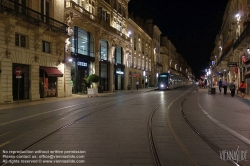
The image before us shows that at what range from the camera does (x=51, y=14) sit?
28516mm

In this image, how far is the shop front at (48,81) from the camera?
27.2 meters

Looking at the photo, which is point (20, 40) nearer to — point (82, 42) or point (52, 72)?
point (52, 72)

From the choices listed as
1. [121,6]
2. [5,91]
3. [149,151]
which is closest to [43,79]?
[5,91]

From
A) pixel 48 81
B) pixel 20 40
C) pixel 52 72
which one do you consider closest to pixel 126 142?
pixel 20 40

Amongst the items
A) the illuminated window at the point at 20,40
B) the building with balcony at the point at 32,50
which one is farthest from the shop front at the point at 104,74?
the illuminated window at the point at 20,40

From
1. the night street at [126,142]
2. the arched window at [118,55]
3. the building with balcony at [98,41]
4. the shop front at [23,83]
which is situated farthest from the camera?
the arched window at [118,55]

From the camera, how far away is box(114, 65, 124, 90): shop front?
1950 inches

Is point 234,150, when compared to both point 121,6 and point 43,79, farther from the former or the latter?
point 121,6

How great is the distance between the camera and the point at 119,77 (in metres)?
51.8

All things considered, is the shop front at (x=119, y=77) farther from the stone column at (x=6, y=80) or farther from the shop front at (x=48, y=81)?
the stone column at (x=6, y=80)

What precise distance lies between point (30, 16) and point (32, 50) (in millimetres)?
3255

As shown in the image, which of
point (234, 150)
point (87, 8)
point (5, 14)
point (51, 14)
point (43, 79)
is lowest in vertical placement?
point (234, 150)

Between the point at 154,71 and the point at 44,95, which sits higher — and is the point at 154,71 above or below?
above

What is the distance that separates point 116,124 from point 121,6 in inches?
1762
